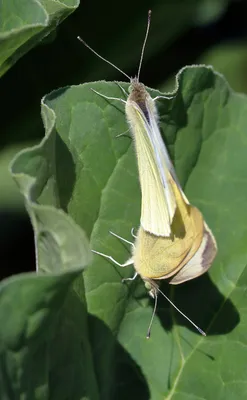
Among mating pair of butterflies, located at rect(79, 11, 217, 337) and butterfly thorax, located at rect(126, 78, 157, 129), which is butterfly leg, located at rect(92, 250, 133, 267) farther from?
butterfly thorax, located at rect(126, 78, 157, 129)

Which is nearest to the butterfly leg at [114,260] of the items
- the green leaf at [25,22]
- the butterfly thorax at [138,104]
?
the butterfly thorax at [138,104]

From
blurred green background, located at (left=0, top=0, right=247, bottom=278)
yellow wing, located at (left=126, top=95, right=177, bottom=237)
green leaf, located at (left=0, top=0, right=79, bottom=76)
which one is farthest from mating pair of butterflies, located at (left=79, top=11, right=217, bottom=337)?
blurred green background, located at (left=0, top=0, right=247, bottom=278)

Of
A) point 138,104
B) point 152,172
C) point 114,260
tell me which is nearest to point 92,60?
point 138,104

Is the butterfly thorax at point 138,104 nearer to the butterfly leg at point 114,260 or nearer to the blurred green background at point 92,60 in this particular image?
the butterfly leg at point 114,260

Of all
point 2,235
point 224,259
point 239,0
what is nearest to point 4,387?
point 224,259

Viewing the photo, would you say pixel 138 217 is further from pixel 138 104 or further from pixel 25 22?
pixel 25 22
